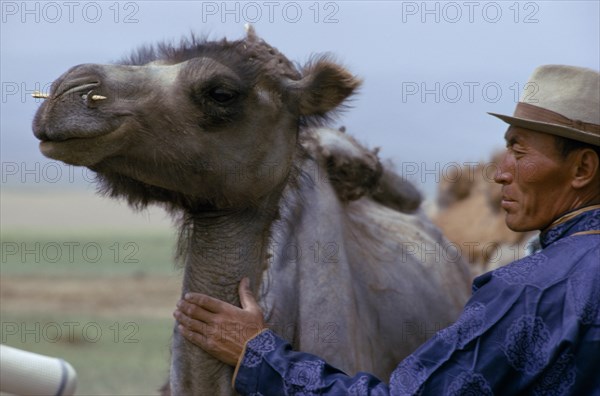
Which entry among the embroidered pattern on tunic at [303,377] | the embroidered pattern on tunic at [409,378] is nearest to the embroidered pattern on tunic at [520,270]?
the embroidered pattern on tunic at [409,378]

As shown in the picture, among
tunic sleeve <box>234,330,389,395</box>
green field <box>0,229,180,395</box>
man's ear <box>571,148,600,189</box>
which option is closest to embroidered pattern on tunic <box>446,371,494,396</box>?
tunic sleeve <box>234,330,389,395</box>

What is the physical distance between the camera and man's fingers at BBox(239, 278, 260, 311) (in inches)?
154

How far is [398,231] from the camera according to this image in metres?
6.40

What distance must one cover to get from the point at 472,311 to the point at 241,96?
3.98ft

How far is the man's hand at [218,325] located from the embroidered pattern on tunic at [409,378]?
0.55m

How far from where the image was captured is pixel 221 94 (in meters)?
4.01

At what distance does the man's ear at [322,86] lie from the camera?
13.9 ft

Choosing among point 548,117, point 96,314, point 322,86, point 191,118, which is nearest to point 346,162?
point 322,86

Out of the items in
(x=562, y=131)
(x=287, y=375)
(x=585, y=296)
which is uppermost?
(x=562, y=131)

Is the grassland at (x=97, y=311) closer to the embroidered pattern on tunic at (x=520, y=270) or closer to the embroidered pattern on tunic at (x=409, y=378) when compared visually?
the embroidered pattern on tunic at (x=409, y=378)

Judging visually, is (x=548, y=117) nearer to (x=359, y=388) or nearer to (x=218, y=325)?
(x=359, y=388)

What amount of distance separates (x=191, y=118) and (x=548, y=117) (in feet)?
3.99

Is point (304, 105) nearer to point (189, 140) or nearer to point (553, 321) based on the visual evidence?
point (189, 140)

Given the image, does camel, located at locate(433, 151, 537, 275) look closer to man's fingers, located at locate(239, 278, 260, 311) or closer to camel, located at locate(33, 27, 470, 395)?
camel, located at locate(33, 27, 470, 395)
